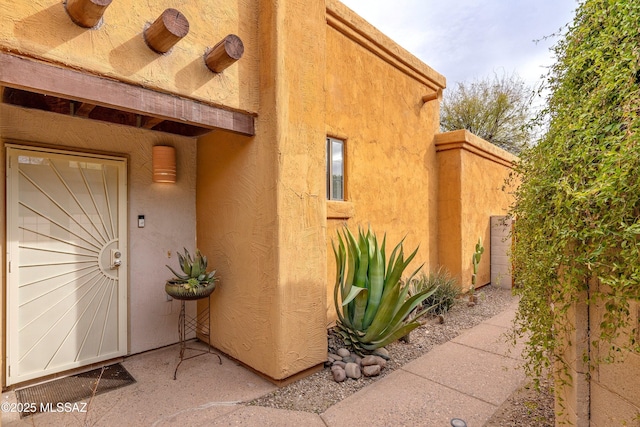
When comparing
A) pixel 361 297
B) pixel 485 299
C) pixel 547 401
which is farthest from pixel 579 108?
pixel 485 299

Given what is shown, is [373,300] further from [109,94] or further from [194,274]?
[109,94]

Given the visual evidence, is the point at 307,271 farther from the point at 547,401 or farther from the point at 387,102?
the point at 387,102

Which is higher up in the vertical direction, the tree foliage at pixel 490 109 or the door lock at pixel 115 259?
the tree foliage at pixel 490 109

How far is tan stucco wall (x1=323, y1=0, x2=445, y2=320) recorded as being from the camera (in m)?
5.29

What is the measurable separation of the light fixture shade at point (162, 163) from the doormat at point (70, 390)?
7.85ft

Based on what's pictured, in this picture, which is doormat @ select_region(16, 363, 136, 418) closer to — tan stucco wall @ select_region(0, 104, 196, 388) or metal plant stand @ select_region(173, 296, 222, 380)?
tan stucco wall @ select_region(0, 104, 196, 388)

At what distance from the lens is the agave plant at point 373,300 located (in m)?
4.11

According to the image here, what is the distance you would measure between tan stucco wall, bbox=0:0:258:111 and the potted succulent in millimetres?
1919

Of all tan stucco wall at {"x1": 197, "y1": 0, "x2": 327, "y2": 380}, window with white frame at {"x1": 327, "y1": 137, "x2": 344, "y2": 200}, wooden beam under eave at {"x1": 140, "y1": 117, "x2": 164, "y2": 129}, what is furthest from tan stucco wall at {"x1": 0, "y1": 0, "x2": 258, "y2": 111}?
window with white frame at {"x1": 327, "y1": 137, "x2": 344, "y2": 200}

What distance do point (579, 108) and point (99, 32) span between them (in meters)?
3.45

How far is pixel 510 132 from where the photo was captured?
57.0 ft

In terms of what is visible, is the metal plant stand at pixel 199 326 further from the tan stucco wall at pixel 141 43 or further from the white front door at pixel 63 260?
the tan stucco wall at pixel 141 43

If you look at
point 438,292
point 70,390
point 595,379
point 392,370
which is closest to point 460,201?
point 438,292

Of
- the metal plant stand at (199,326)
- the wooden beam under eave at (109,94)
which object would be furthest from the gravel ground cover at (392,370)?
the wooden beam under eave at (109,94)
